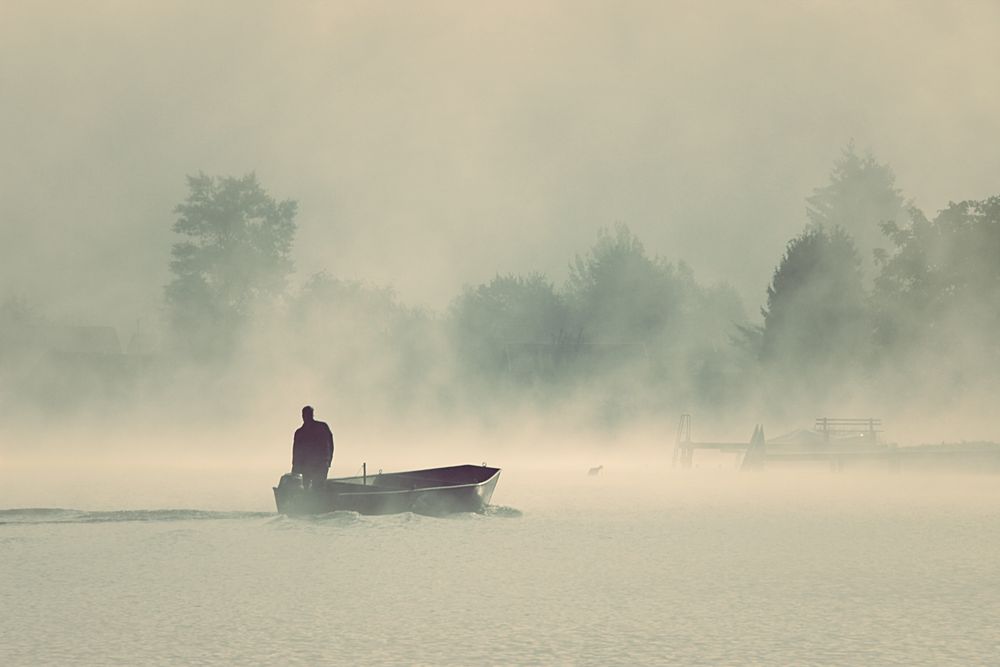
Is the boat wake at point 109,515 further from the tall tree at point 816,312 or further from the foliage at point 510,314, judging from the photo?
the foliage at point 510,314

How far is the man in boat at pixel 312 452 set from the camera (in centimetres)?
3497

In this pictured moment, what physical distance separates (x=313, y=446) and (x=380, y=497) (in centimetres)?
233

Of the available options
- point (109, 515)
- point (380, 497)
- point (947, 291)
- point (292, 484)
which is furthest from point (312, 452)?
point (947, 291)

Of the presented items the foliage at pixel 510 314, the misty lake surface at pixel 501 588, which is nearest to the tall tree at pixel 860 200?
the foliage at pixel 510 314

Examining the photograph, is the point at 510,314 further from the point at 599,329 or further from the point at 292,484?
the point at 292,484

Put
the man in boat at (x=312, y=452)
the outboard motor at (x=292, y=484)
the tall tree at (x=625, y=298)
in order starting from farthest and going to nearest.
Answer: the tall tree at (x=625, y=298) → the outboard motor at (x=292, y=484) → the man in boat at (x=312, y=452)

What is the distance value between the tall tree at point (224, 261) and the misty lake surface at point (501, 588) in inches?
2719

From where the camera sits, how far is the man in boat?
1377 inches

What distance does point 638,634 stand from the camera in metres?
17.0

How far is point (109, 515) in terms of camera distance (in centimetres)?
3825

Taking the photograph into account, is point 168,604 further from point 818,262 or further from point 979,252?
point 818,262

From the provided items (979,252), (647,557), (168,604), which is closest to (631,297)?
(979,252)

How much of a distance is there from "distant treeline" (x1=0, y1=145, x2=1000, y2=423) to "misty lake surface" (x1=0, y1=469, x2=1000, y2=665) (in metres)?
38.5

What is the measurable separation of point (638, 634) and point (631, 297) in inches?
4255
